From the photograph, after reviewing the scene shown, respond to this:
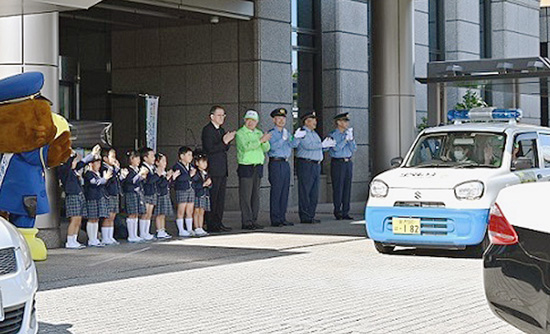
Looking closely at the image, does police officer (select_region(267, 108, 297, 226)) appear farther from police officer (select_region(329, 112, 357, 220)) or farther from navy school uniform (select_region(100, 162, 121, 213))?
navy school uniform (select_region(100, 162, 121, 213))

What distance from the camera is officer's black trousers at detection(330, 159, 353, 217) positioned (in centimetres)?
1972

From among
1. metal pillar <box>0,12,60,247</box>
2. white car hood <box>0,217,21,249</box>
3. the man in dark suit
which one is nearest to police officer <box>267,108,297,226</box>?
the man in dark suit

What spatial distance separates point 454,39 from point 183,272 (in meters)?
20.5

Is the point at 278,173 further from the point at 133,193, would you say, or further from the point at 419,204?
the point at 419,204

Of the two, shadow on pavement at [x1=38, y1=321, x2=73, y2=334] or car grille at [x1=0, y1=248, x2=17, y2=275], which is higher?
car grille at [x1=0, y1=248, x2=17, y2=275]

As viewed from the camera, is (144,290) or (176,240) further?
(176,240)

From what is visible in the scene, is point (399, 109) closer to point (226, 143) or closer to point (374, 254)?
point (226, 143)

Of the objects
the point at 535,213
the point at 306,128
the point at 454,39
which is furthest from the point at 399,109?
the point at 535,213

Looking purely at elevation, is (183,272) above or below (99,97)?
below

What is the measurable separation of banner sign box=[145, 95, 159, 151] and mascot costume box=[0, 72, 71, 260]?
344 inches

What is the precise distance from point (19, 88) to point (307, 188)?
8.27 meters

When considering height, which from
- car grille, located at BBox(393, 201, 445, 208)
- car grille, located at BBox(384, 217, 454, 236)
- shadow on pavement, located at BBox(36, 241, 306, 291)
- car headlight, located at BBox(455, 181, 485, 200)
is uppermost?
car headlight, located at BBox(455, 181, 485, 200)

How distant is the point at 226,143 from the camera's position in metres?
17.1

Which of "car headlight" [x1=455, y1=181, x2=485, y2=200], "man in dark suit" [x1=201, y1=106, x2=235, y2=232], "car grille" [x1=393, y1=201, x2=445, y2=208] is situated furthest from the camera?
"man in dark suit" [x1=201, y1=106, x2=235, y2=232]
